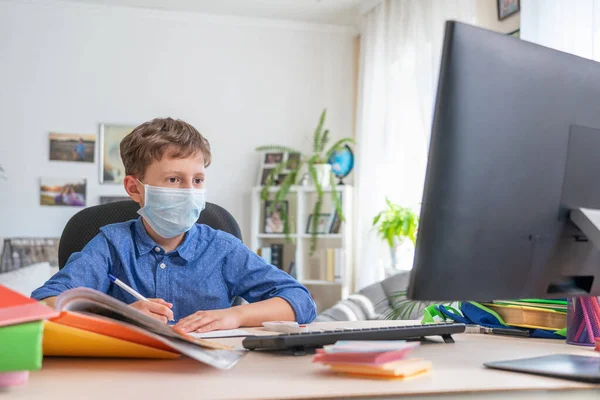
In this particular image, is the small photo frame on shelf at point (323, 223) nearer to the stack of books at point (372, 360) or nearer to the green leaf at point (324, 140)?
the green leaf at point (324, 140)

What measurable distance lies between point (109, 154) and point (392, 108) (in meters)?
2.00

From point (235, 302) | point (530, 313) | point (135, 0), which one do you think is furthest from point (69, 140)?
point (530, 313)

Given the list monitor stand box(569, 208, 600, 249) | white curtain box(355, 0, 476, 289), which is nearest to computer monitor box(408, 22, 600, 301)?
monitor stand box(569, 208, 600, 249)

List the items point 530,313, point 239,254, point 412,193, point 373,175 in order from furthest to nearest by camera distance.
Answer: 1. point 373,175
2. point 412,193
3. point 239,254
4. point 530,313

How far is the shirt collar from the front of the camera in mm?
1643

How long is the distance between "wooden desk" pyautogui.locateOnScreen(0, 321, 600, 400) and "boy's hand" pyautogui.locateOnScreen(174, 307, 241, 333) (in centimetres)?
33

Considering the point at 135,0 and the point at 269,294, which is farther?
the point at 135,0

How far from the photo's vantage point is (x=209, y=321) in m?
1.25

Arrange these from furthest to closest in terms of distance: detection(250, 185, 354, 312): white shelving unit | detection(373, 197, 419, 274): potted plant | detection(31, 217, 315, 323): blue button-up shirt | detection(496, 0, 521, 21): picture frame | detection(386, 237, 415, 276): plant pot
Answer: detection(250, 185, 354, 312): white shelving unit → detection(386, 237, 415, 276): plant pot → detection(373, 197, 419, 274): potted plant → detection(496, 0, 521, 21): picture frame → detection(31, 217, 315, 323): blue button-up shirt

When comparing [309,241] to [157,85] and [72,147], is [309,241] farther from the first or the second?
[72,147]

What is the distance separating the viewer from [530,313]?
1.25 metres

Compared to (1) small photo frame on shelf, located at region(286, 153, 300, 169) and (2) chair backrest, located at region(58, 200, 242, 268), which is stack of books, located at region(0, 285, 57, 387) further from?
(1) small photo frame on shelf, located at region(286, 153, 300, 169)

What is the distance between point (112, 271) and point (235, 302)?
0.33 metres

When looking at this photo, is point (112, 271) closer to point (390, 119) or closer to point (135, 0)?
point (390, 119)
